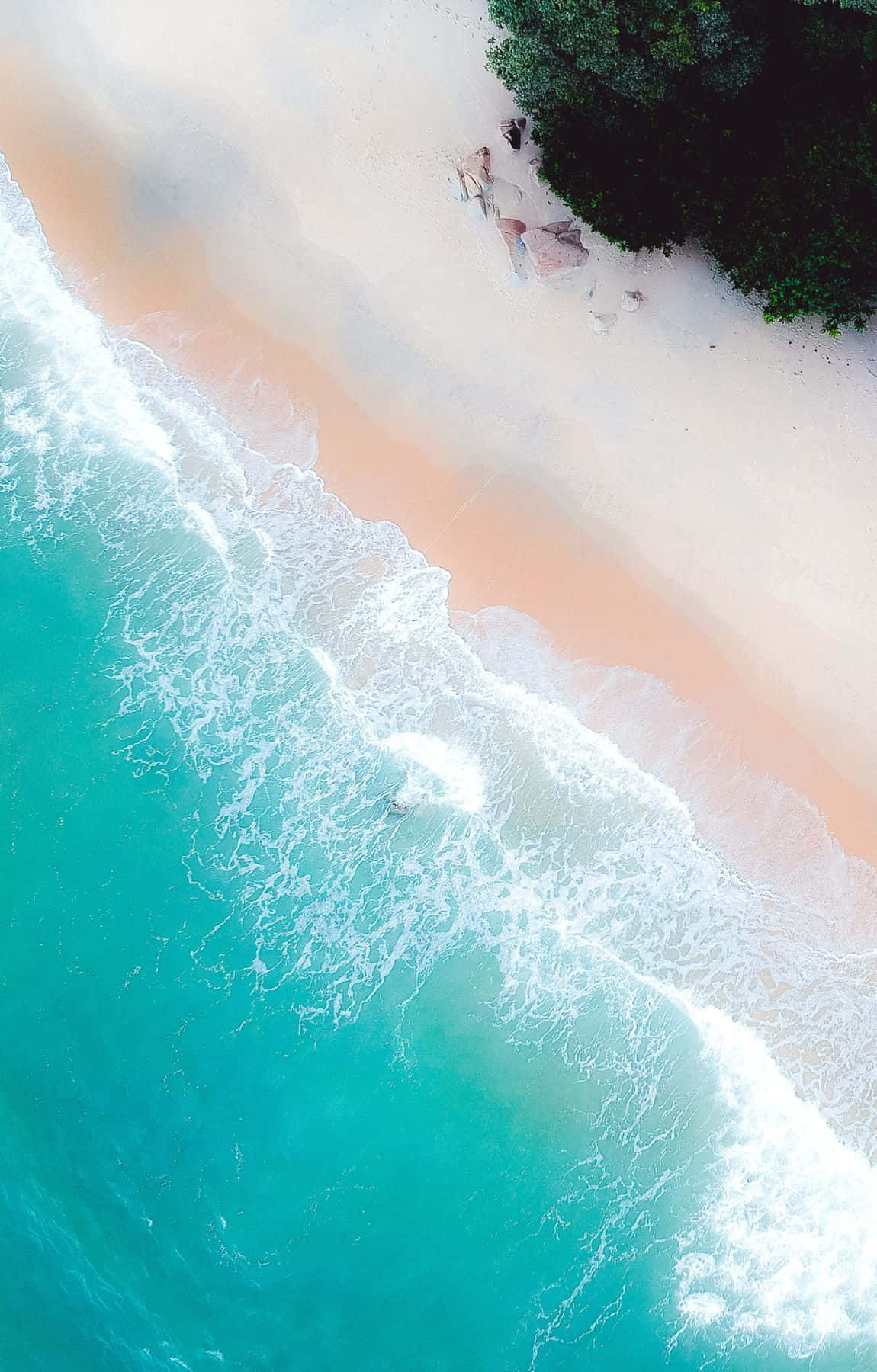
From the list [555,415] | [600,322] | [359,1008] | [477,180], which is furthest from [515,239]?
[359,1008]

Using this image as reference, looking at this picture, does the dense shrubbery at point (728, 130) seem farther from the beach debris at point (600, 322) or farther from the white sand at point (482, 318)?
the beach debris at point (600, 322)

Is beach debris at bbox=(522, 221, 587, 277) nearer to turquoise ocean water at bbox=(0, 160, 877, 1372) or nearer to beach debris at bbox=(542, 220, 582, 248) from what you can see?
beach debris at bbox=(542, 220, 582, 248)

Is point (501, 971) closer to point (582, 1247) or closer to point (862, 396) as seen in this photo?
point (582, 1247)

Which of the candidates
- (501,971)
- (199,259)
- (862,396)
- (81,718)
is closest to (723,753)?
(501,971)

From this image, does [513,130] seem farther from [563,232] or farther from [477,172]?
[563,232]

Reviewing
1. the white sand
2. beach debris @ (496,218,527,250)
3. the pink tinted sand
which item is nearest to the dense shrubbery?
beach debris @ (496,218,527,250)

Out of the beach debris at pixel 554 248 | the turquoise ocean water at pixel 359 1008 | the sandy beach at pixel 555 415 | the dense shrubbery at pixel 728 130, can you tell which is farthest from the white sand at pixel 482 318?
the turquoise ocean water at pixel 359 1008
